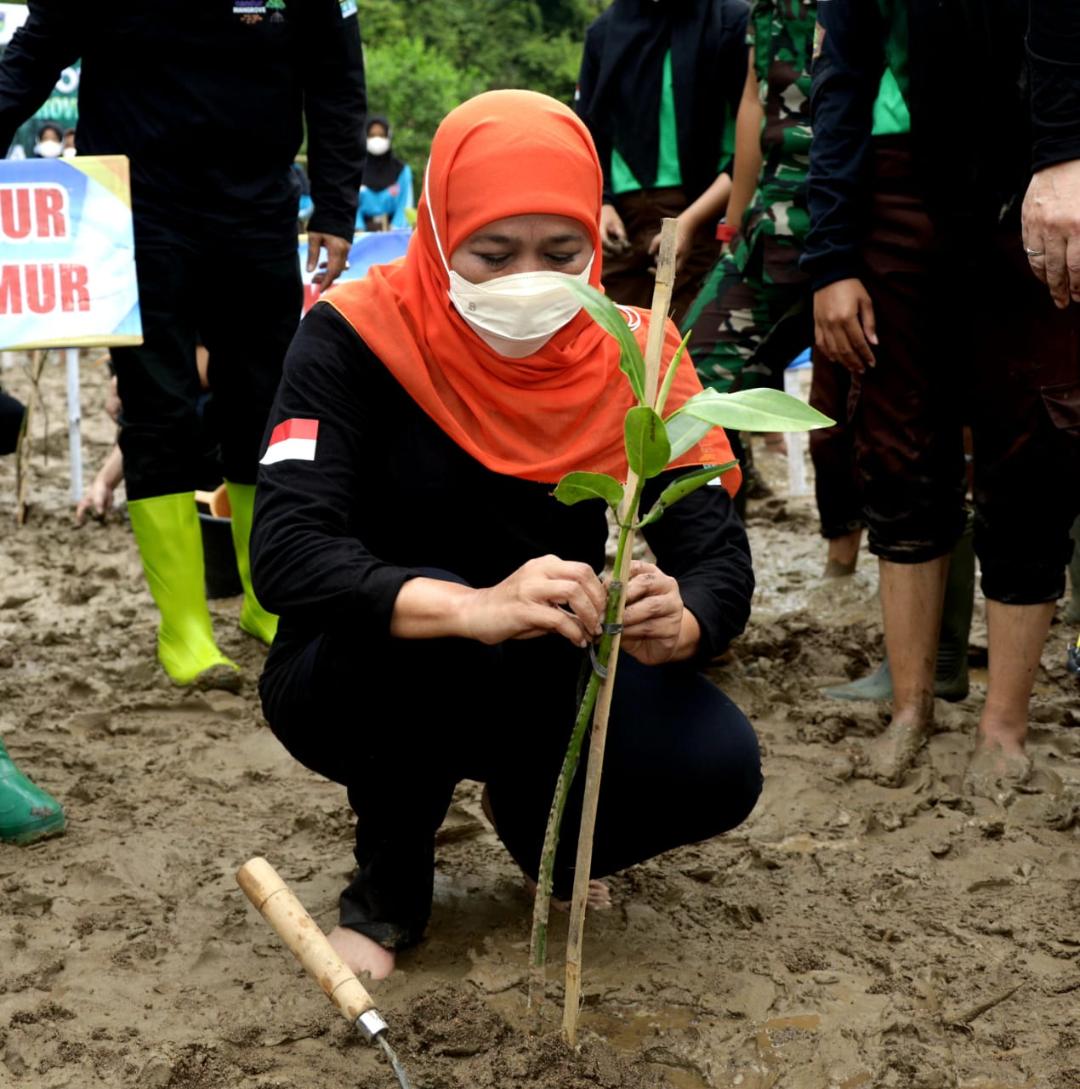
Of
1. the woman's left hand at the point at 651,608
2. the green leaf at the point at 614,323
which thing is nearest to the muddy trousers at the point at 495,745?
the woman's left hand at the point at 651,608

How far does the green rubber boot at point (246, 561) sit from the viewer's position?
418cm

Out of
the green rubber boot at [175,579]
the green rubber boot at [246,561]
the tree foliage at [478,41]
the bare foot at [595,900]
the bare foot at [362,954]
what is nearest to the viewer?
Answer: the bare foot at [362,954]

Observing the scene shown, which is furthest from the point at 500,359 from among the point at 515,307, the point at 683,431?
the point at 683,431

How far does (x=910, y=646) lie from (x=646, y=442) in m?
1.65

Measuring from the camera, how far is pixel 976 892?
262 centimetres

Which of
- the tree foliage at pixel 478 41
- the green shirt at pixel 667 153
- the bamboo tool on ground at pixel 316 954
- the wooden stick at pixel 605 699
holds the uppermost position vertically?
the tree foliage at pixel 478 41

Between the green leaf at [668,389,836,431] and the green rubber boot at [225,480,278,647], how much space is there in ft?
8.39

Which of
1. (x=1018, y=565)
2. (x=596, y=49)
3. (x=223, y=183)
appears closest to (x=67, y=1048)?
(x=1018, y=565)

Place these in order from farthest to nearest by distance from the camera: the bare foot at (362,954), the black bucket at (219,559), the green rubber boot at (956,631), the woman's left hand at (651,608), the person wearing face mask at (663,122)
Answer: the black bucket at (219,559)
the person wearing face mask at (663,122)
the green rubber boot at (956,631)
the bare foot at (362,954)
the woman's left hand at (651,608)

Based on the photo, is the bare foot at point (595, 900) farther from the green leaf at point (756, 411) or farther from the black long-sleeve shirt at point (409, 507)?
the green leaf at point (756, 411)

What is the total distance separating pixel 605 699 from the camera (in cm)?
187

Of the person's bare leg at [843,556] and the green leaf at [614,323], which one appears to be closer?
the green leaf at [614,323]

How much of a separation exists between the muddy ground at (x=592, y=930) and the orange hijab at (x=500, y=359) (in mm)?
772

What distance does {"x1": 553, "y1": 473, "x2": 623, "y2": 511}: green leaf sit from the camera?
178 centimetres
